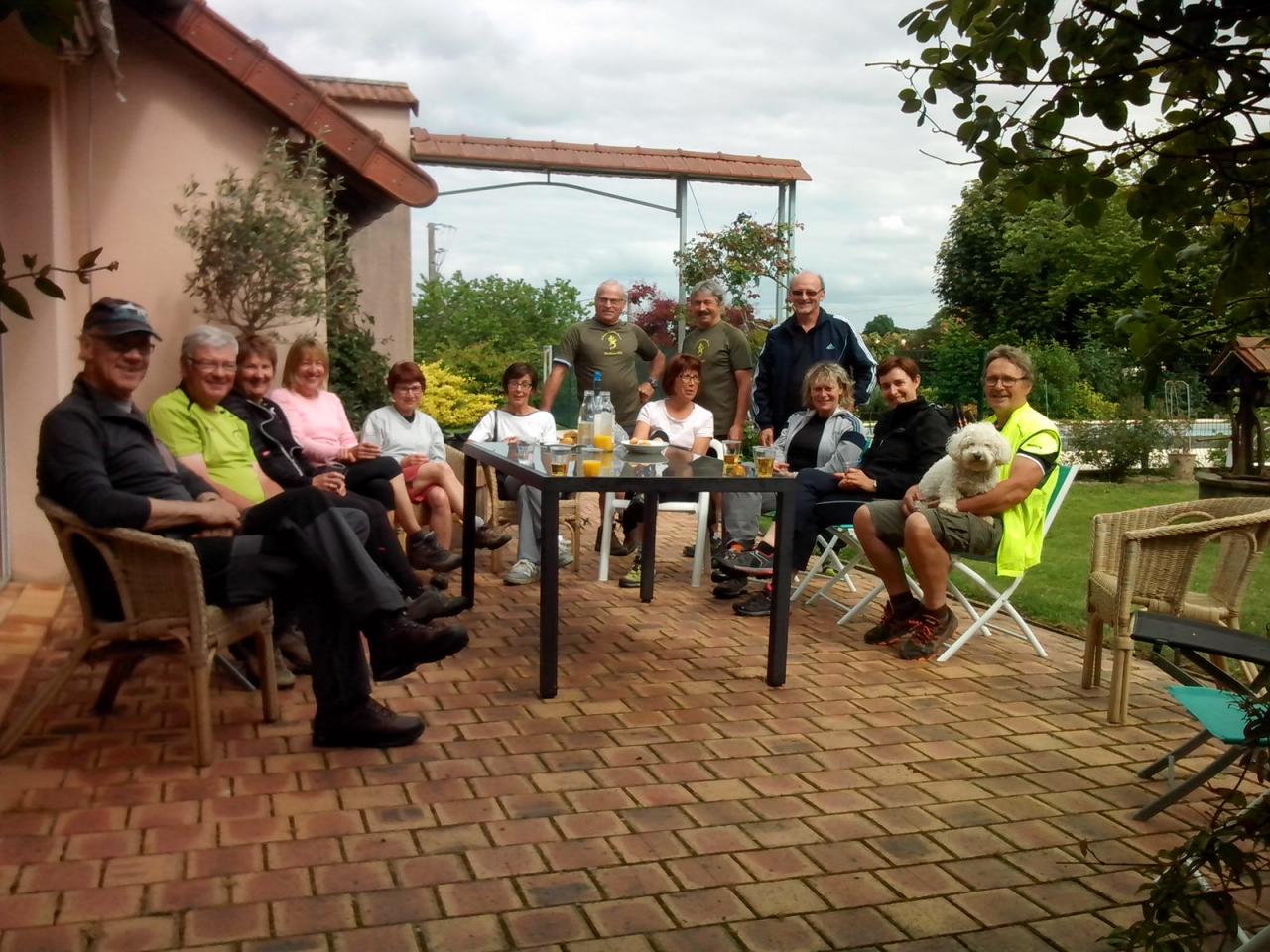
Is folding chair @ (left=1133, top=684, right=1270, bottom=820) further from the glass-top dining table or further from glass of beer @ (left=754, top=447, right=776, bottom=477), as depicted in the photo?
glass of beer @ (left=754, top=447, right=776, bottom=477)

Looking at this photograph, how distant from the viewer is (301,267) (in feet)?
21.4

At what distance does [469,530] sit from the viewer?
6035 millimetres

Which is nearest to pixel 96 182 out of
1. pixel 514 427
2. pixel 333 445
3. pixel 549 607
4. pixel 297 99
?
pixel 297 99

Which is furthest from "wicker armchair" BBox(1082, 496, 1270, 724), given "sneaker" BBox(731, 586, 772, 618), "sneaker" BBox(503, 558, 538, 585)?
"sneaker" BBox(503, 558, 538, 585)

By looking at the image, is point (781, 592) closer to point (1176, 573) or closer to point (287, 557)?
point (1176, 573)

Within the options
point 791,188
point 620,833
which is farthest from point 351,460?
point 791,188

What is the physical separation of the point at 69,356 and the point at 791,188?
38.1 ft

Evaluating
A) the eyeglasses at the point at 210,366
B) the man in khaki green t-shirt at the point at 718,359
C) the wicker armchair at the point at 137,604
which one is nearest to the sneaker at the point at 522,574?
the man in khaki green t-shirt at the point at 718,359

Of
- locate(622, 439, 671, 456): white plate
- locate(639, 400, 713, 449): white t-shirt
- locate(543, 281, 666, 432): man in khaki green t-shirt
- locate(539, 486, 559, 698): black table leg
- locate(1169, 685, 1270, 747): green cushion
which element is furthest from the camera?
locate(543, 281, 666, 432): man in khaki green t-shirt

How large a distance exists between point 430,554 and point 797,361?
90.8 inches

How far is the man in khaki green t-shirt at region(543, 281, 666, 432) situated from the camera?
7332 millimetres

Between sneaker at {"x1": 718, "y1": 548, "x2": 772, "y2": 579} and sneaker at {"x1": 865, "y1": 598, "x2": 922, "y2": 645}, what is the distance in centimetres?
75

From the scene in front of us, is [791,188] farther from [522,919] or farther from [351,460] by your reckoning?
[522,919]

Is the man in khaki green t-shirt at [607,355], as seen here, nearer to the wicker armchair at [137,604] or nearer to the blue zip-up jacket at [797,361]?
the blue zip-up jacket at [797,361]
